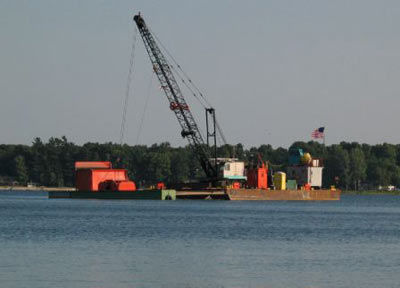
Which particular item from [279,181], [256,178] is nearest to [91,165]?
[256,178]

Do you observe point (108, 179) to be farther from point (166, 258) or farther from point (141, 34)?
point (166, 258)

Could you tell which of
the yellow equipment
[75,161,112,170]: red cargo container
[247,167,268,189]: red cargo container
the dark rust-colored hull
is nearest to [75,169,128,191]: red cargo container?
[75,161,112,170]: red cargo container

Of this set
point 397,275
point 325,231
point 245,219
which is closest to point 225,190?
point 245,219

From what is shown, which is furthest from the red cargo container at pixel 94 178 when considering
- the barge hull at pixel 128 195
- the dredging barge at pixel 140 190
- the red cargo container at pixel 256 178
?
the red cargo container at pixel 256 178

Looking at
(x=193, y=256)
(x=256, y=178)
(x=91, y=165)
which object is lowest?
(x=193, y=256)

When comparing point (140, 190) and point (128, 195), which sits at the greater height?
point (140, 190)

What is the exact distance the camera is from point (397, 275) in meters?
50.8

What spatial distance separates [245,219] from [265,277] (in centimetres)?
5957

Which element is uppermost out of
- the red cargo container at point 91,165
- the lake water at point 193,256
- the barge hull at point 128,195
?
the red cargo container at point 91,165

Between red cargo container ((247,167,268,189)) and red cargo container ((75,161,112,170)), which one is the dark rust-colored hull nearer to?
red cargo container ((247,167,268,189))

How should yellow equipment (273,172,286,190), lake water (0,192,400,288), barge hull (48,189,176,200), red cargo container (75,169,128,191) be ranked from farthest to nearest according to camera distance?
yellow equipment (273,172,286,190)
red cargo container (75,169,128,191)
barge hull (48,189,176,200)
lake water (0,192,400,288)

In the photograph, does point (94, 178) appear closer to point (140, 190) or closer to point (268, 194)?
point (140, 190)

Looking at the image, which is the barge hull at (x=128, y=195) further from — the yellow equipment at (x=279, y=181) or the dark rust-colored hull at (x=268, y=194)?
the yellow equipment at (x=279, y=181)

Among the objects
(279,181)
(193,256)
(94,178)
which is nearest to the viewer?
(193,256)
